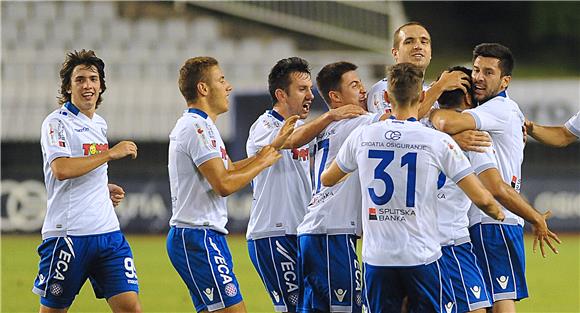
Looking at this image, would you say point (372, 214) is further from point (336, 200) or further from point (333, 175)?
point (336, 200)

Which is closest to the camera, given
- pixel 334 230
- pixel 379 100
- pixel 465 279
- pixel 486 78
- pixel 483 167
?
pixel 483 167

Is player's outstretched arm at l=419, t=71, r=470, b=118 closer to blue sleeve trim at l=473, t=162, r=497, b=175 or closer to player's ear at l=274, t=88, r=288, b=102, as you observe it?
blue sleeve trim at l=473, t=162, r=497, b=175

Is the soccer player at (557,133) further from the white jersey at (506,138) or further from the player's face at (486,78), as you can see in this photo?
the player's face at (486,78)

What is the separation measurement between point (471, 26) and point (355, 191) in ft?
86.9

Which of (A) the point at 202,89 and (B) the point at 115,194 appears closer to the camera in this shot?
(A) the point at 202,89

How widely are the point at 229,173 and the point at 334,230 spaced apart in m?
0.96

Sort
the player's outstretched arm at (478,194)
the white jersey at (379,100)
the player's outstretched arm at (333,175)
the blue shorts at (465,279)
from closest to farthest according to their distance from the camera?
the player's outstretched arm at (478,194), the player's outstretched arm at (333,175), the blue shorts at (465,279), the white jersey at (379,100)

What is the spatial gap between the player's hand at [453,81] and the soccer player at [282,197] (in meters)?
Result: 1.15

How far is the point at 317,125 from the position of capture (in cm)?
718

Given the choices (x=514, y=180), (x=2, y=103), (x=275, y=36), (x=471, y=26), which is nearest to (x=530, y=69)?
(x=471, y=26)

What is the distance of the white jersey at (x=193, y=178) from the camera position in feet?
22.7

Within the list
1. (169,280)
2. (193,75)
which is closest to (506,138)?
(193,75)

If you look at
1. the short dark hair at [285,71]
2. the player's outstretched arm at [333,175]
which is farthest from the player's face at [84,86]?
the player's outstretched arm at [333,175]

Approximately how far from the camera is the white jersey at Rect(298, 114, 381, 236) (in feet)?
23.9
